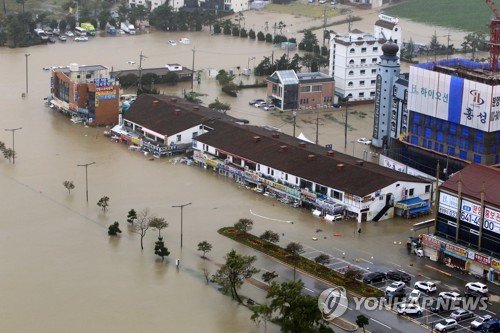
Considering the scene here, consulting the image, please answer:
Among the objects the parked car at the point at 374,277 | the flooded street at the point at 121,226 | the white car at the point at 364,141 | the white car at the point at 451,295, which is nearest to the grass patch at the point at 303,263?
the parked car at the point at 374,277

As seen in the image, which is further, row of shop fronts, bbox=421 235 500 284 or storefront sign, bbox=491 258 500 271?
row of shop fronts, bbox=421 235 500 284

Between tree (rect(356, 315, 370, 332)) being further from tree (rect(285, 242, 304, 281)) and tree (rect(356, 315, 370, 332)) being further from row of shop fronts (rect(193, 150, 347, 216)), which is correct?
row of shop fronts (rect(193, 150, 347, 216))

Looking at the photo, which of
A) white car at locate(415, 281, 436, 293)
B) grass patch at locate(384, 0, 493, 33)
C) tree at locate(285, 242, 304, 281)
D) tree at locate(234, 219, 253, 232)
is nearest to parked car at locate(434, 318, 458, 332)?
white car at locate(415, 281, 436, 293)

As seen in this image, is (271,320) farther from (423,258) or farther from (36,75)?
(36,75)

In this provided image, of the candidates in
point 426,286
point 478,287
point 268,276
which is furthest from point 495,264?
point 268,276

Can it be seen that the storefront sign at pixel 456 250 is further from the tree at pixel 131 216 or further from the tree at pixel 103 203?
the tree at pixel 103 203

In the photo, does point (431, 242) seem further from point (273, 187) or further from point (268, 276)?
point (273, 187)
